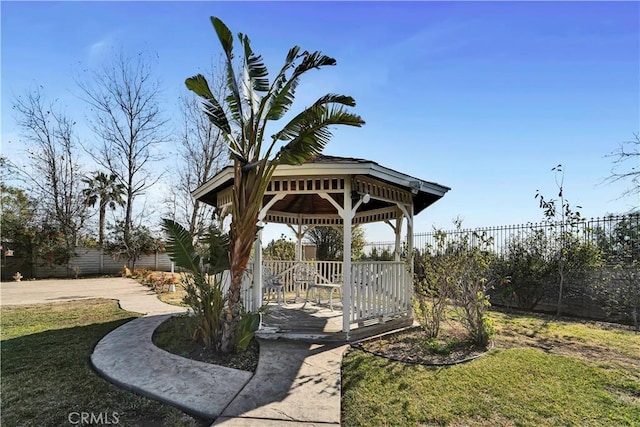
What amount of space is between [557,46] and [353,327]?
6.95m

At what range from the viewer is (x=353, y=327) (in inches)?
272

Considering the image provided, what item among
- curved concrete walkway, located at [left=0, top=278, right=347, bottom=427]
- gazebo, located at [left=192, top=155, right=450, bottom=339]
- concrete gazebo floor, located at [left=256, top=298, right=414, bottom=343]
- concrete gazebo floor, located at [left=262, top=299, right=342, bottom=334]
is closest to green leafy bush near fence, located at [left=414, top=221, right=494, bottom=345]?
gazebo, located at [left=192, top=155, right=450, bottom=339]

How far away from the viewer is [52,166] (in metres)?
23.6

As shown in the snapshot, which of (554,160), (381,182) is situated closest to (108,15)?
(381,182)

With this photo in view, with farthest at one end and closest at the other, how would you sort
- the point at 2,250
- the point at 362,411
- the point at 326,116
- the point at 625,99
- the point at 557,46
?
the point at 2,250
the point at 625,99
the point at 557,46
the point at 326,116
the point at 362,411

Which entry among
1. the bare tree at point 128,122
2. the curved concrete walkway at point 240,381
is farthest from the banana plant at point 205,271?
the bare tree at point 128,122

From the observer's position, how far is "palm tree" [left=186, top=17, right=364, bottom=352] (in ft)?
17.3

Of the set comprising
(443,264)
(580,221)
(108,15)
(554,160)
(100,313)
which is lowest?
(100,313)

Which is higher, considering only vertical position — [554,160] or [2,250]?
[554,160]

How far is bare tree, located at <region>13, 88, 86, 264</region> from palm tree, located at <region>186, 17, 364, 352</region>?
21.5 meters

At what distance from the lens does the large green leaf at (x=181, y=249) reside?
18.2 ft

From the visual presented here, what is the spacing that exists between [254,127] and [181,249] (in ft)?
7.54

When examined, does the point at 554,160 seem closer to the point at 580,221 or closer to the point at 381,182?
the point at 580,221

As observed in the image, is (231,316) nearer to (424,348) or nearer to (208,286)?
(208,286)
